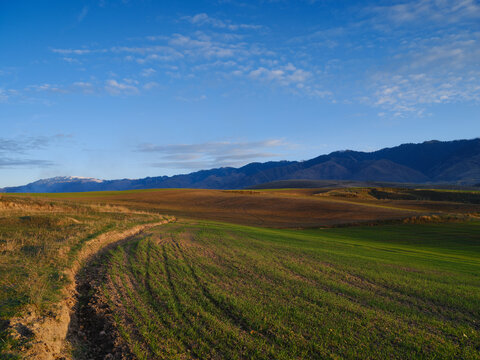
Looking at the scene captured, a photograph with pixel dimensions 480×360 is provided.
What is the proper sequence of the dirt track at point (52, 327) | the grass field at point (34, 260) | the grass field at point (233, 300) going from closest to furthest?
the dirt track at point (52, 327), the grass field at point (233, 300), the grass field at point (34, 260)

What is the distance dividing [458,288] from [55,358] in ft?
42.9

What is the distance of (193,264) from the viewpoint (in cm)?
1273

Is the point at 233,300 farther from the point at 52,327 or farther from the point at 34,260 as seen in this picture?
the point at 34,260

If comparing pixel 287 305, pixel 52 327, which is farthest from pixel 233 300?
pixel 52 327

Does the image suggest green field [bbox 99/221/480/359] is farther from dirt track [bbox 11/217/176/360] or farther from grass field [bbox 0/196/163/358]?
grass field [bbox 0/196/163/358]

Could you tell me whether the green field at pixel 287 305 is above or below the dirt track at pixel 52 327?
Answer: below

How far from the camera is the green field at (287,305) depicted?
6.33m

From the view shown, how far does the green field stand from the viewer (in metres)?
6.33

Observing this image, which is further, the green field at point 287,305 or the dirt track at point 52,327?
the green field at point 287,305

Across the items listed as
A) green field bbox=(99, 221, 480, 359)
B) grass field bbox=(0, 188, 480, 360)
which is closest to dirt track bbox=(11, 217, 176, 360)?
grass field bbox=(0, 188, 480, 360)

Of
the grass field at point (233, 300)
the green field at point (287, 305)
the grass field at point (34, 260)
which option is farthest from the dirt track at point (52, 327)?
the green field at point (287, 305)

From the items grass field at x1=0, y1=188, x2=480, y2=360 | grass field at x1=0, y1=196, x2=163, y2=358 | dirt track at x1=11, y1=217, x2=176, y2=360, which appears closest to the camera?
dirt track at x1=11, y1=217, x2=176, y2=360

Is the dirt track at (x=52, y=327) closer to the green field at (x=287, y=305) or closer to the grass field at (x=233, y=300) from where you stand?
the grass field at (x=233, y=300)

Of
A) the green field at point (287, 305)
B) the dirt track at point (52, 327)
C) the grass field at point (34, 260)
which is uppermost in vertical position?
the grass field at point (34, 260)
